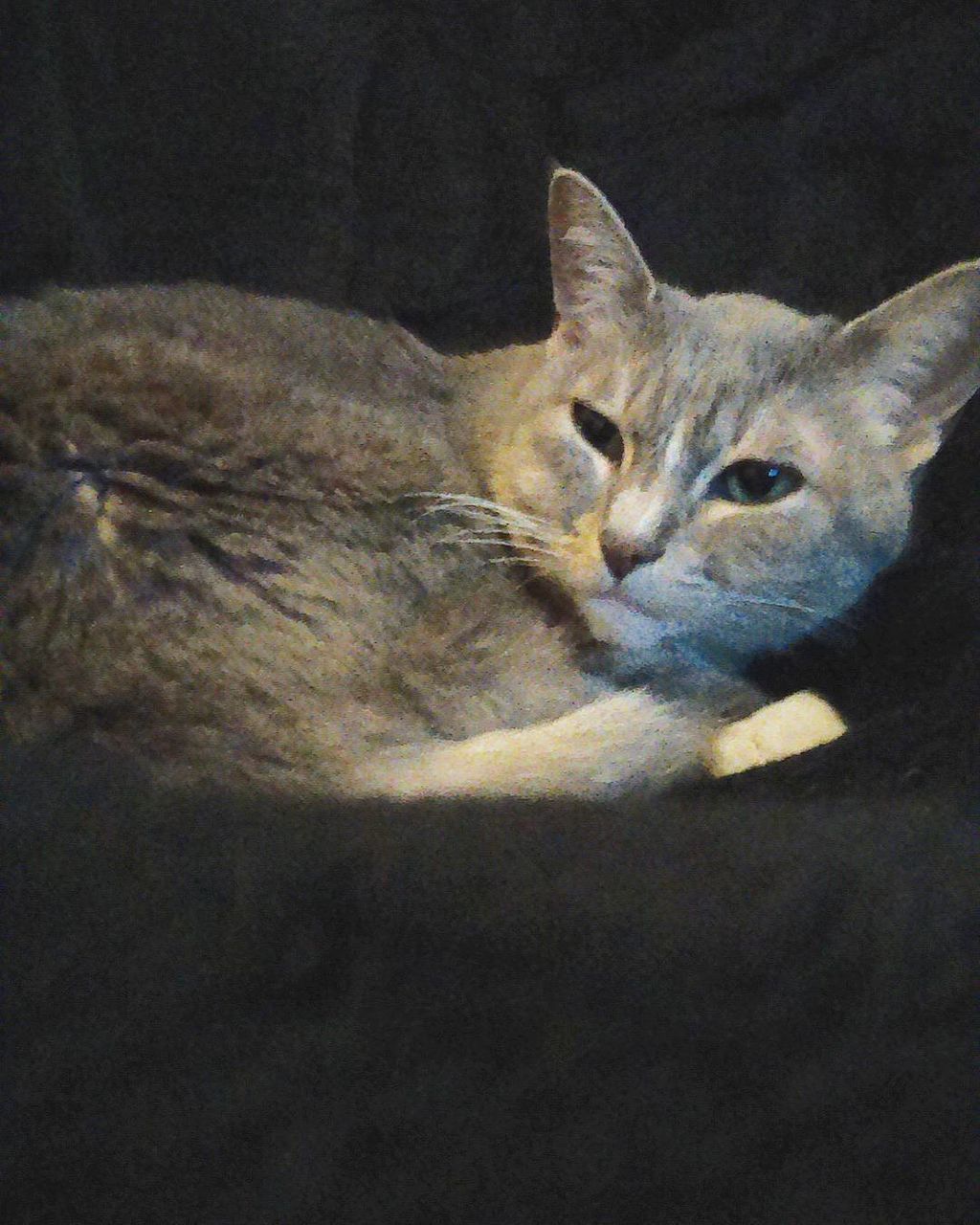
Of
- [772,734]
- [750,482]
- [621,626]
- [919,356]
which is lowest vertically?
[772,734]

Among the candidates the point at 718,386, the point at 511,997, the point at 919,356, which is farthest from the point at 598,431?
the point at 511,997

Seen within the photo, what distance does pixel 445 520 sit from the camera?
1.20 metres

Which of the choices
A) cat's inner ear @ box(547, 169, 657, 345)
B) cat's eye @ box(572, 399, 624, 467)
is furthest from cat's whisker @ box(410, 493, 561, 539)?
cat's inner ear @ box(547, 169, 657, 345)

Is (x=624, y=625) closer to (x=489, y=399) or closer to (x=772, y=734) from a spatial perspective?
(x=772, y=734)

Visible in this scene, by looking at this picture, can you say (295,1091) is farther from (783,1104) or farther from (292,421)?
(292,421)

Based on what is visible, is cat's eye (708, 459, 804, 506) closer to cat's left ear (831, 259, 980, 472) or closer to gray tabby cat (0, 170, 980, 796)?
gray tabby cat (0, 170, 980, 796)

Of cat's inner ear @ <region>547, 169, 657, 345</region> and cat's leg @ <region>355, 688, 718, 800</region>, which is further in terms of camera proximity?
cat's inner ear @ <region>547, 169, 657, 345</region>

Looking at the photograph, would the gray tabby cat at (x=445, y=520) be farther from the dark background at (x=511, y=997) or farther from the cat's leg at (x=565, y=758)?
the dark background at (x=511, y=997)

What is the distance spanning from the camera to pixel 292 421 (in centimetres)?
113

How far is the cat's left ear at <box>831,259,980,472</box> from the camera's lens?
3.73 feet

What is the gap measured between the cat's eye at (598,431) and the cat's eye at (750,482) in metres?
0.12

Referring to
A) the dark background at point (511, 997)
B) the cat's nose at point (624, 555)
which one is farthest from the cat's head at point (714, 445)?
the dark background at point (511, 997)

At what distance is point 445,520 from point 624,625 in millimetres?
223

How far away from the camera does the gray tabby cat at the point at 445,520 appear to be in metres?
1.03
